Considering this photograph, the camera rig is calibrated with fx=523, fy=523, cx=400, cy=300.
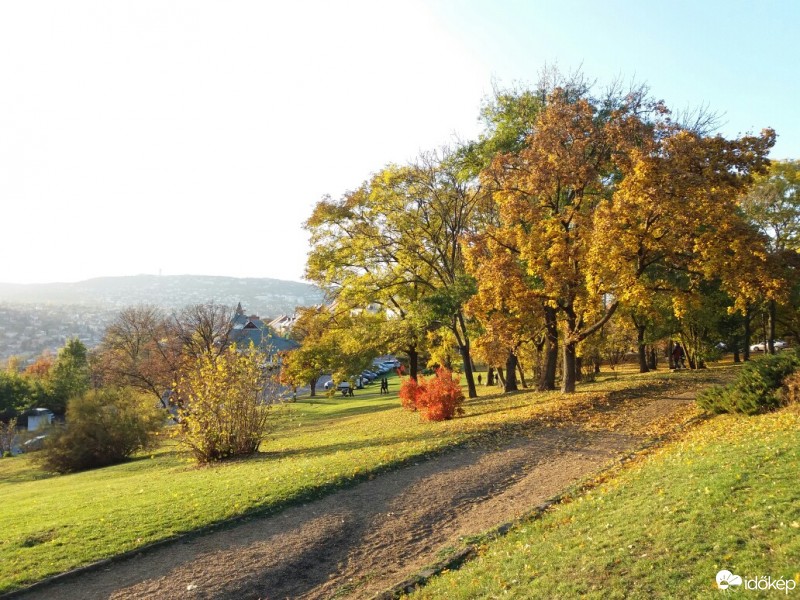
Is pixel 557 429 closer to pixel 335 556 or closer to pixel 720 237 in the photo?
pixel 720 237

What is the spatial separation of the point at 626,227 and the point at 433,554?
11.9 m

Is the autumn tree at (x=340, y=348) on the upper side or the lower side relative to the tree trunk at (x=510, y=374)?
upper

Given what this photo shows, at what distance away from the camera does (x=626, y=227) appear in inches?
616

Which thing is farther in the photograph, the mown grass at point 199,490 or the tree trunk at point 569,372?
the tree trunk at point 569,372

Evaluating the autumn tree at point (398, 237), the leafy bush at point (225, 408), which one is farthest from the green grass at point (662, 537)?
the autumn tree at point (398, 237)

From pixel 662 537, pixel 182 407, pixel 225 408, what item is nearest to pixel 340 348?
A: pixel 182 407

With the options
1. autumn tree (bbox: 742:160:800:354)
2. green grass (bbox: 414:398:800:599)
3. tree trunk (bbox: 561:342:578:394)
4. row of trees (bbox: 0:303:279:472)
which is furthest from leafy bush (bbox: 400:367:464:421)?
autumn tree (bbox: 742:160:800:354)

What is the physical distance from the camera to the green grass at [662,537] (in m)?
4.84

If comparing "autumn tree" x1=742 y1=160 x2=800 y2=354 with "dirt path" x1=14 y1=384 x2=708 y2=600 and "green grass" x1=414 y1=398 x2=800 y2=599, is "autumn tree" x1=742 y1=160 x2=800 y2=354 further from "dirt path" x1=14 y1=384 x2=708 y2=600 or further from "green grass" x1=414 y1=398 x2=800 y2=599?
"green grass" x1=414 y1=398 x2=800 y2=599

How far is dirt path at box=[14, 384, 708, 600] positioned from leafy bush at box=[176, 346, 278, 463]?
21.1 feet

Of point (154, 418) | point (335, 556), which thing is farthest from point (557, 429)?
point (154, 418)

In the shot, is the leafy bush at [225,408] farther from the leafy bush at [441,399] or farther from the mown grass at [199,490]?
the leafy bush at [441,399]

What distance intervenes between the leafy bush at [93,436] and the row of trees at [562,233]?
1044cm

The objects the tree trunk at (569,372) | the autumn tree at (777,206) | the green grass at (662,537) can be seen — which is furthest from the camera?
the autumn tree at (777,206)
